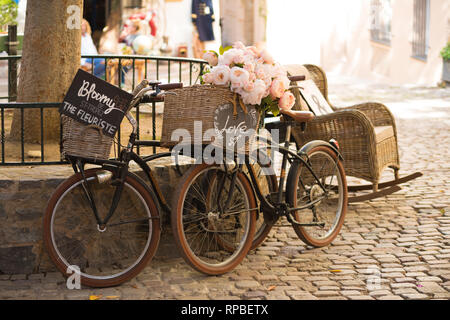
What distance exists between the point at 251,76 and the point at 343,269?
56.3 inches

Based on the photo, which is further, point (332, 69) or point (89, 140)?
point (332, 69)

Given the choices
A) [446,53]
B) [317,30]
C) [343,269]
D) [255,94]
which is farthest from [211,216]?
[317,30]

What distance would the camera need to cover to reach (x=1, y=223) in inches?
225

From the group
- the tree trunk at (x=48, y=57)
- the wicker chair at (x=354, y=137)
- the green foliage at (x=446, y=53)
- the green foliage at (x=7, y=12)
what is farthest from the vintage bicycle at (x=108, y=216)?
the green foliage at (x=446, y=53)

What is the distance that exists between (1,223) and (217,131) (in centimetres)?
151

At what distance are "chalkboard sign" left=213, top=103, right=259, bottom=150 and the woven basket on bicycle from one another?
0.09 ft

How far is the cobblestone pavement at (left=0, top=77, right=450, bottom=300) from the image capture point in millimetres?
5426

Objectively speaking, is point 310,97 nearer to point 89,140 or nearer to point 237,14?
point 89,140

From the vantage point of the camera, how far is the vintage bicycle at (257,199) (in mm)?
5730

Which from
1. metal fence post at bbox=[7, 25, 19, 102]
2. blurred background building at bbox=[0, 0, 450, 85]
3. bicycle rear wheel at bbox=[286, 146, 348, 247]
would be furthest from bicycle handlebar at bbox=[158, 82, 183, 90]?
blurred background building at bbox=[0, 0, 450, 85]

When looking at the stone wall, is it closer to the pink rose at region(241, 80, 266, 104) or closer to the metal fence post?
the pink rose at region(241, 80, 266, 104)

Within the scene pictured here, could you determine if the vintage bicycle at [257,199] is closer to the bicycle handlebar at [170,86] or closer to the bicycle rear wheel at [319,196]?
the bicycle rear wheel at [319,196]

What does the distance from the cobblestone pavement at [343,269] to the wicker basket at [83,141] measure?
0.85 m
